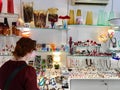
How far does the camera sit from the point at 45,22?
4074 mm

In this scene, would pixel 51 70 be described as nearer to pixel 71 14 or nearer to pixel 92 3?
pixel 71 14

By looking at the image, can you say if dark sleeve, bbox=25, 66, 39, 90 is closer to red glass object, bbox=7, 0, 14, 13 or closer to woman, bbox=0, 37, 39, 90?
woman, bbox=0, 37, 39, 90

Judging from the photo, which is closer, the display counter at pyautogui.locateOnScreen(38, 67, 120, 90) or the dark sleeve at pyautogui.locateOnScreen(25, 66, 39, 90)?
the dark sleeve at pyautogui.locateOnScreen(25, 66, 39, 90)

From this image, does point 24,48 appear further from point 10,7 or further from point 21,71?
point 10,7

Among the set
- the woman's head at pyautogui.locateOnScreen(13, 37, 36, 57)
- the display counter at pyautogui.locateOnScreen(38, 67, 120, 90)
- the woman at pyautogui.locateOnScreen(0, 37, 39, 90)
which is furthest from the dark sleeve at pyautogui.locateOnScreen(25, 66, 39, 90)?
the display counter at pyautogui.locateOnScreen(38, 67, 120, 90)

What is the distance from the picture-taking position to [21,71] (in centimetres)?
208

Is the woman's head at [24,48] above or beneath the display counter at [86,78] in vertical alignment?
above

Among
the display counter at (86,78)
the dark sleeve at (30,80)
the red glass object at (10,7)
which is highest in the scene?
the red glass object at (10,7)

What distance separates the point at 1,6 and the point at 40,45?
956 millimetres

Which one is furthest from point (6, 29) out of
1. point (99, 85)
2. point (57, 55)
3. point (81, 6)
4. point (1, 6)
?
point (99, 85)

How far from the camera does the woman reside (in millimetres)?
2059

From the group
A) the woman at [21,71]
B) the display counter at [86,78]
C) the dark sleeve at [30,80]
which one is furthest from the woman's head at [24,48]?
the display counter at [86,78]

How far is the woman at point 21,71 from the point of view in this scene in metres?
2.06

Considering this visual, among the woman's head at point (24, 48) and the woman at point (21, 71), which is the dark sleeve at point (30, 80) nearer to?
the woman at point (21, 71)
